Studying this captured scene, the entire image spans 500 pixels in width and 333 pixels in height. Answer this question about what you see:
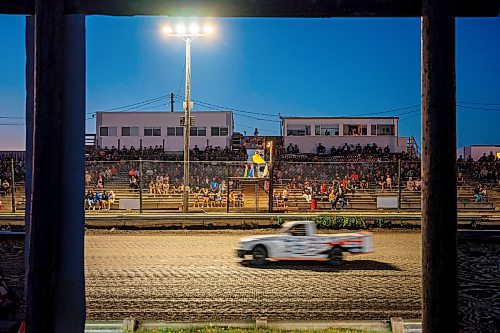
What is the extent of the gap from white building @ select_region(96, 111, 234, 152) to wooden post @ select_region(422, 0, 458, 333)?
1726 inches

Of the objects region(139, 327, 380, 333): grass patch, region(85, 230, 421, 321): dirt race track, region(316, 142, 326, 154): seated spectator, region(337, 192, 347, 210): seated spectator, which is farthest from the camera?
region(316, 142, 326, 154): seated spectator

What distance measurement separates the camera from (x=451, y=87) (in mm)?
3238

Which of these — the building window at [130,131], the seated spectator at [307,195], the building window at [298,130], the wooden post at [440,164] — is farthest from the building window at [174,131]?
the wooden post at [440,164]

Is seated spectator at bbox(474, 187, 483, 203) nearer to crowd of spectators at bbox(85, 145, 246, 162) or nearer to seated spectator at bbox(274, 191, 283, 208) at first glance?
seated spectator at bbox(274, 191, 283, 208)

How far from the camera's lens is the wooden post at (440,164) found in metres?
3.22

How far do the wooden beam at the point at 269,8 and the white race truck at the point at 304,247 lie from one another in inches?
329

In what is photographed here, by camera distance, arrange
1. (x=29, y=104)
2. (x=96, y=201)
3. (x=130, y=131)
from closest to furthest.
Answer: (x=29, y=104), (x=96, y=201), (x=130, y=131)

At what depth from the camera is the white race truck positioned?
11438mm

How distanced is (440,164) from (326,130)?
143ft

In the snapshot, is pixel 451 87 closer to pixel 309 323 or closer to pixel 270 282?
pixel 309 323

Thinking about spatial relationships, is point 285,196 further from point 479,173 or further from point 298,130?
point 298,130

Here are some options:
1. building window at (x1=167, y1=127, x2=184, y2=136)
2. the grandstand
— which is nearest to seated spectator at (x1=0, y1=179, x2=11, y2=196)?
the grandstand

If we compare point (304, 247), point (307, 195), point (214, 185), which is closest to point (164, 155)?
point (214, 185)

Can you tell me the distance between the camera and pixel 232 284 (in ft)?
30.8
